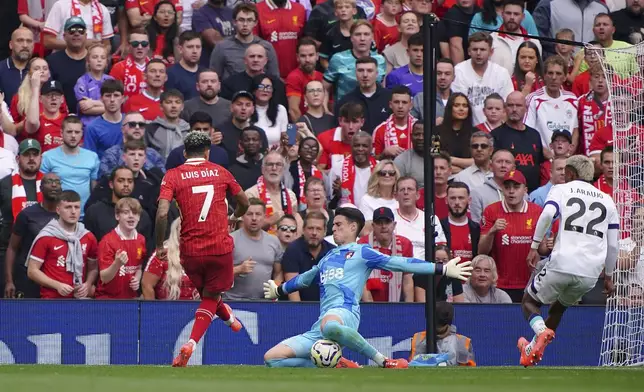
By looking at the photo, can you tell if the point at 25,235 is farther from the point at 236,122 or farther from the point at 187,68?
the point at 187,68

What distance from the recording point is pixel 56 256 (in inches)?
565

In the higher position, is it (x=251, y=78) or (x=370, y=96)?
(x=251, y=78)

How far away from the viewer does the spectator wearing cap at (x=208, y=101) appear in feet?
55.1

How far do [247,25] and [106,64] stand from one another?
1.87 metres

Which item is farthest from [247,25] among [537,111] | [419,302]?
[419,302]

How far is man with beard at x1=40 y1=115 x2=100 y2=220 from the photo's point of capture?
51.3 ft

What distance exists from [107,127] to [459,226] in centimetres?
436

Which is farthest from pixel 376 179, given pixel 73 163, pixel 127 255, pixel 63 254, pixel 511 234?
pixel 63 254

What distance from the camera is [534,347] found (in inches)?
494

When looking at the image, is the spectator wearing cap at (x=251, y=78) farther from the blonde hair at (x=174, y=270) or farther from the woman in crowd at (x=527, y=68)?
the woman in crowd at (x=527, y=68)

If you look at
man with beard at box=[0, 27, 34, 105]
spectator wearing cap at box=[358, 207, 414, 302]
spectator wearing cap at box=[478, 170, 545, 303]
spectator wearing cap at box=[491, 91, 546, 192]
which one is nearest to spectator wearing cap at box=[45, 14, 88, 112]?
man with beard at box=[0, 27, 34, 105]

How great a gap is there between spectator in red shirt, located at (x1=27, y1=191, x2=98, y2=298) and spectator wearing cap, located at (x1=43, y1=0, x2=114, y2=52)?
388 cm

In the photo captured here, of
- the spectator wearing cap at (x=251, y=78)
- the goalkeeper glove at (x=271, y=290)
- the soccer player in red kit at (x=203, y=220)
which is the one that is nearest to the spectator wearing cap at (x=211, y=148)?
the spectator wearing cap at (x=251, y=78)

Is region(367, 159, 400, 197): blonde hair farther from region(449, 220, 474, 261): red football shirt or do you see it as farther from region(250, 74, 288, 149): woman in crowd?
region(250, 74, 288, 149): woman in crowd
